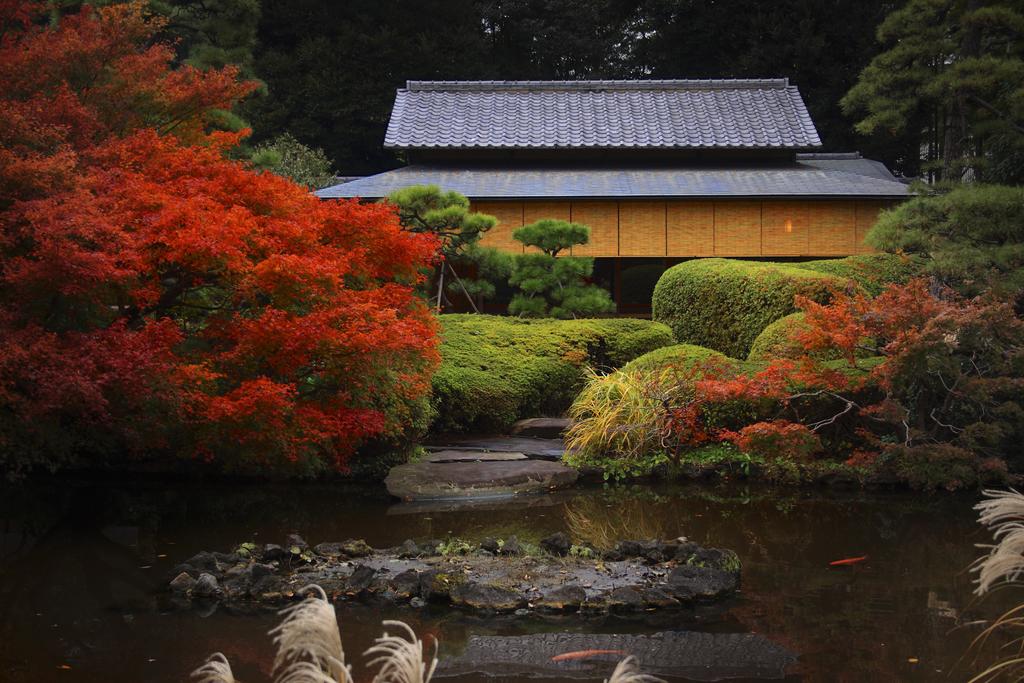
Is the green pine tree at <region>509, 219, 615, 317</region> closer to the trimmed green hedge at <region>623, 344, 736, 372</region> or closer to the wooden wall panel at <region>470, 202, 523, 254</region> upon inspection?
the trimmed green hedge at <region>623, 344, 736, 372</region>

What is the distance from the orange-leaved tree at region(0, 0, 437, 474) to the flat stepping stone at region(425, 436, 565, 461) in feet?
3.10

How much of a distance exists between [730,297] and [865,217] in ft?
19.2

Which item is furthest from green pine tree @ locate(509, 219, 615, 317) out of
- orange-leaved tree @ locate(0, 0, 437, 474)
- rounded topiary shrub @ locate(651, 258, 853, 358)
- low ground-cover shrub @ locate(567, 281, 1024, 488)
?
orange-leaved tree @ locate(0, 0, 437, 474)

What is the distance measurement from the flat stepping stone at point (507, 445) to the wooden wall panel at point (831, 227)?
26.5ft

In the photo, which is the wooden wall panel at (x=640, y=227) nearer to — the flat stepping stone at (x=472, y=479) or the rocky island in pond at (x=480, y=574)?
the flat stepping stone at (x=472, y=479)

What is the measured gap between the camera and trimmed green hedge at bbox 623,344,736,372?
34.3ft

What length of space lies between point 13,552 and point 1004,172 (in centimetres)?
1308

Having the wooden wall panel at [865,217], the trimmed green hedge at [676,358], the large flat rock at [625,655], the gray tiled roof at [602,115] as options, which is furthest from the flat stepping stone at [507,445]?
the gray tiled roof at [602,115]

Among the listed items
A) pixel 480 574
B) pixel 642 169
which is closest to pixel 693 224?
pixel 642 169

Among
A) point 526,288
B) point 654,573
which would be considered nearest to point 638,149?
point 526,288

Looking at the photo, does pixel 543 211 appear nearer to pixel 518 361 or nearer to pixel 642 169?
pixel 642 169

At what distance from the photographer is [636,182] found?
17.7 meters

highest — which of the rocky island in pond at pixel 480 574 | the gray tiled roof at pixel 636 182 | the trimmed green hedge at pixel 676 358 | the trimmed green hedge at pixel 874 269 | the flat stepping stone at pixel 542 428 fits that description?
the gray tiled roof at pixel 636 182

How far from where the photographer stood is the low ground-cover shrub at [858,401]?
8727 mm
